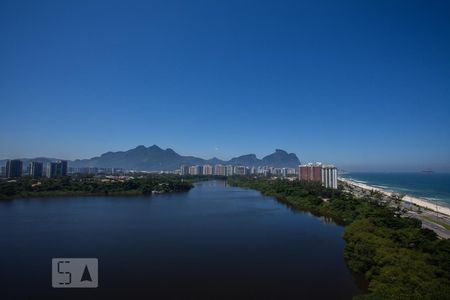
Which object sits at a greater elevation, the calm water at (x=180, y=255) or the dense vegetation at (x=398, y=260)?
the dense vegetation at (x=398, y=260)

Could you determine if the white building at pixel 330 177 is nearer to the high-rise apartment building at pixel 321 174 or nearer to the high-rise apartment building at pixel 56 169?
the high-rise apartment building at pixel 321 174

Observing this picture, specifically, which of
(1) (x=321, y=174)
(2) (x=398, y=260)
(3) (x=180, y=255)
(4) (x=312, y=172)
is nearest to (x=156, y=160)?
(4) (x=312, y=172)

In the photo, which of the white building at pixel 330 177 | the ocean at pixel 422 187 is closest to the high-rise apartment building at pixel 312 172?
the white building at pixel 330 177

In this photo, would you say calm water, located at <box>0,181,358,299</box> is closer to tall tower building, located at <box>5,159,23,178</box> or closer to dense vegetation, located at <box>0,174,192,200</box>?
dense vegetation, located at <box>0,174,192,200</box>

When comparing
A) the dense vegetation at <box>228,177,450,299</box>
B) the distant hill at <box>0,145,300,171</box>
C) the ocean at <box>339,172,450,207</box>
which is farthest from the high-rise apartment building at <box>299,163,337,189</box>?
the distant hill at <box>0,145,300,171</box>

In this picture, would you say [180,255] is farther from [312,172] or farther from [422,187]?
[422,187]

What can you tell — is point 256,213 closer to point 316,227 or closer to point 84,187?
point 316,227

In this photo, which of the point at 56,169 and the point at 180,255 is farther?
the point at 56,169
